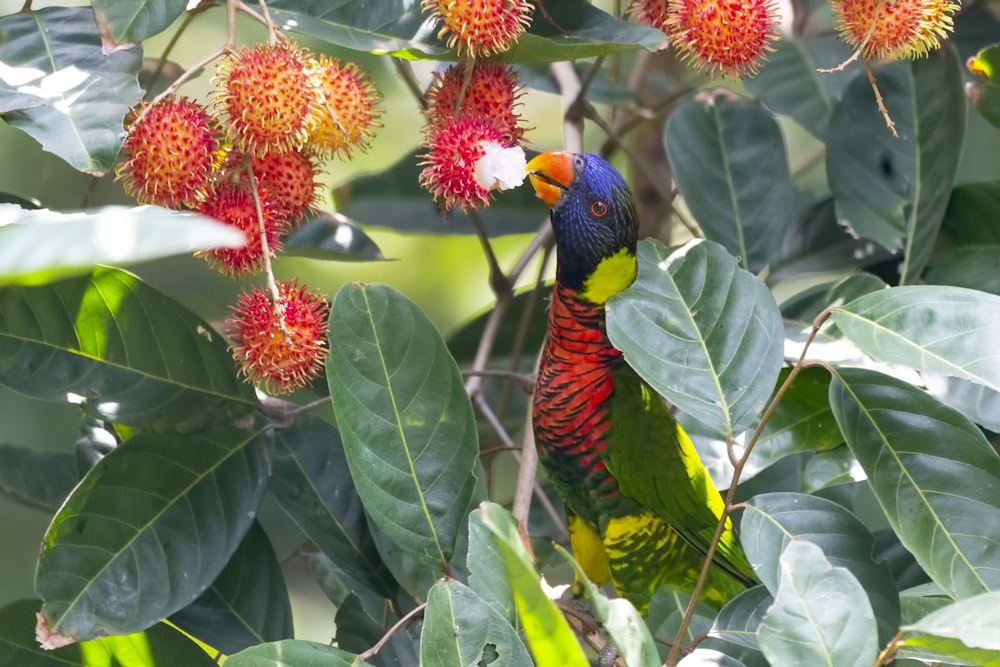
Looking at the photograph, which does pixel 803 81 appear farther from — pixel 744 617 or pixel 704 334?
pixel 744 617

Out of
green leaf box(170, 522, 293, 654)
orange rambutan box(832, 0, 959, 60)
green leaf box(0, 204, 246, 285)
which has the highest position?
orange rambutan box(832, 0, 959, 60)

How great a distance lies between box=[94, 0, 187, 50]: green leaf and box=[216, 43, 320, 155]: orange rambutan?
0.08 meters

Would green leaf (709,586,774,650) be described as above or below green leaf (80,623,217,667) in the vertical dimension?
above

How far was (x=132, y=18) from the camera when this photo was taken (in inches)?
37.1

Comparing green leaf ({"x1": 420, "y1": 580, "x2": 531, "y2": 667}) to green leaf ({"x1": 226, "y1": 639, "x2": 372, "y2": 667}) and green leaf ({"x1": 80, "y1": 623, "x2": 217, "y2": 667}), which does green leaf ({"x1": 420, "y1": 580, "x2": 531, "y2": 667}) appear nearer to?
green leaf ({"x1": 226, "y1": 639, "x2": 372, "y2": 667})

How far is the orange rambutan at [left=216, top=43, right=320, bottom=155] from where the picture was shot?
2.96 feet

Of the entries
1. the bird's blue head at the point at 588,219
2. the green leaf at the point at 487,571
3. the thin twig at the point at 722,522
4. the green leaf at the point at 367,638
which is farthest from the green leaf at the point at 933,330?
the green leaf at the point at 367,638

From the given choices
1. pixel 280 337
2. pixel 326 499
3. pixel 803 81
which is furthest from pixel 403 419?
pixel 803 81

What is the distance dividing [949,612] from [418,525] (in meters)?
0.55

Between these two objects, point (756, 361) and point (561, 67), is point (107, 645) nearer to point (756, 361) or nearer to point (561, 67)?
point (756, 361)

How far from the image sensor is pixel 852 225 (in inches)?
A: 56.1

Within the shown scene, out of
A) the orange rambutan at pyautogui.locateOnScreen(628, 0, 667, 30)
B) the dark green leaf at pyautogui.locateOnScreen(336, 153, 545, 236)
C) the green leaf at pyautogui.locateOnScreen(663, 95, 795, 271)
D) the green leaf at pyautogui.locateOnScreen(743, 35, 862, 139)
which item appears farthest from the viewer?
the dark green leaf at pyautogui.locateOnScreen(336, 153, 545, 236)

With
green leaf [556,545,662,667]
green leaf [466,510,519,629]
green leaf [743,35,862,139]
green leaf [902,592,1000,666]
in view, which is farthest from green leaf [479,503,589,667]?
green leaf [743,35,862,139]

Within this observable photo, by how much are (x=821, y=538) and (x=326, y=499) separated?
616 mm
